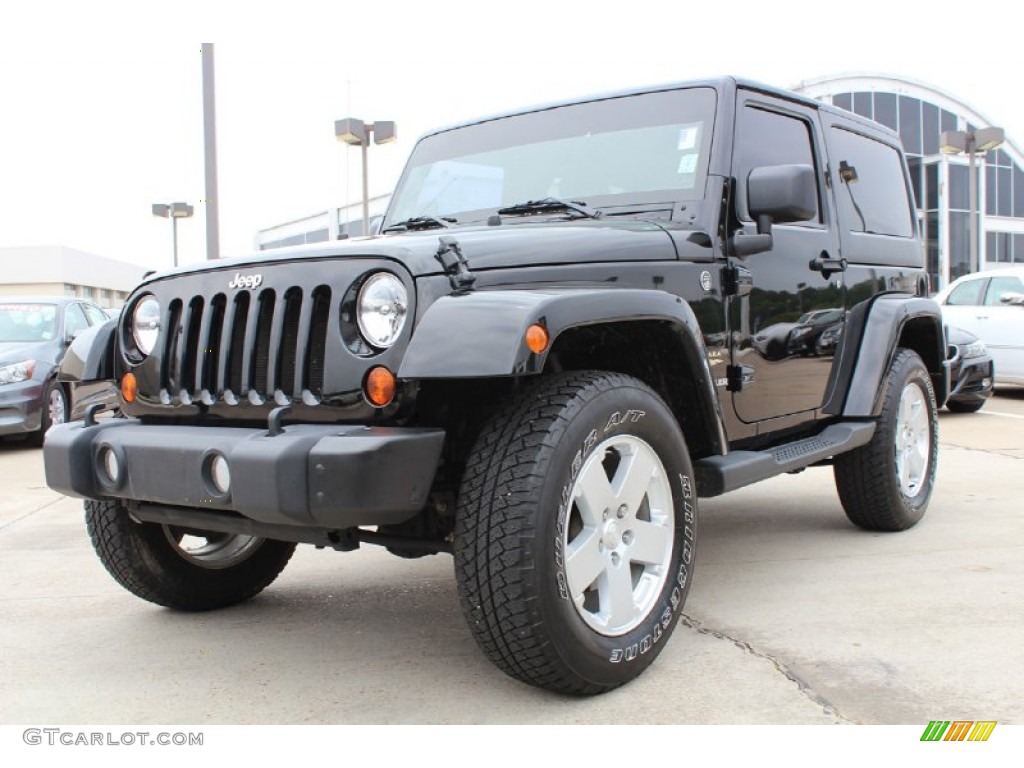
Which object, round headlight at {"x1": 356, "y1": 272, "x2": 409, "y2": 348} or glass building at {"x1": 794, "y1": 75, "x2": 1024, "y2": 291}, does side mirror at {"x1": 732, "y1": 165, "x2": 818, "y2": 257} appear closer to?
round headlight at {"x1": 356, "y1": 272, "x2": 409, "y2": 348}

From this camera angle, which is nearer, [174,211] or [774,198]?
[774,198]

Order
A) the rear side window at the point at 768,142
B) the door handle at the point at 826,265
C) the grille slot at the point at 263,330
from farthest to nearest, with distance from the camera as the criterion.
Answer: the door handle at the point at 826,265
the rear side window at the point at 768,142
the grille slot at the point at 263,330

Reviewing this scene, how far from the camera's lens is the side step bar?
3.45 m

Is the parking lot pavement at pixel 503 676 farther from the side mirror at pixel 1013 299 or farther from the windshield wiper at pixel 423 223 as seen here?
the side mirror at pixel 1013 299

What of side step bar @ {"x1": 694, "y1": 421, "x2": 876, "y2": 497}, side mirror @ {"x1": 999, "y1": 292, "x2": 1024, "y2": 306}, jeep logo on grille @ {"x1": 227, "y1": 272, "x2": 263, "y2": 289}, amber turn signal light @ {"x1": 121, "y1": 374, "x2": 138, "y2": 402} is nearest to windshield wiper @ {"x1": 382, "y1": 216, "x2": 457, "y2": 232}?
jeep logo on grille @ {"x1": 227, "y1": 272, "x2": 263, "y2": 289}

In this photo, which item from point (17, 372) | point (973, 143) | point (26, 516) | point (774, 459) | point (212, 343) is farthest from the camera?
point (973, 143)

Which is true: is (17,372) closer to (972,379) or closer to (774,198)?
(774,198)

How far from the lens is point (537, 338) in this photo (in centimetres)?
257

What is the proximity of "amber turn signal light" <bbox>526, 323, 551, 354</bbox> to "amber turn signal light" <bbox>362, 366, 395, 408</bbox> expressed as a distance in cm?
40

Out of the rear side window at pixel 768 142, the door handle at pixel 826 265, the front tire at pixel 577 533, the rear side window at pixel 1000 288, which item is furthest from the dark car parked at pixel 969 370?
the front tire at pixel 577 533

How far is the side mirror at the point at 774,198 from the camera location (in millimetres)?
3510

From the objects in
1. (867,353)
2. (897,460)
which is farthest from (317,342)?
(897,460)

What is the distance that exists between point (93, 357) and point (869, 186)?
3.75 meters

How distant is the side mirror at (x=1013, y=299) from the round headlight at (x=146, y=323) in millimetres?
10147
